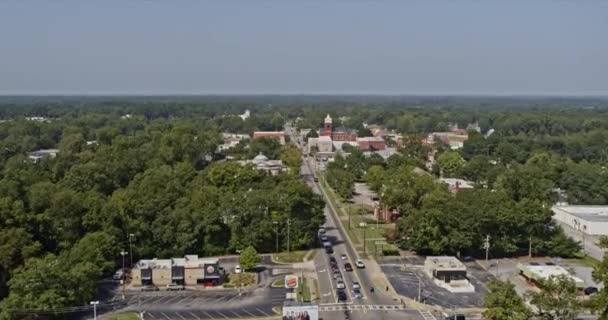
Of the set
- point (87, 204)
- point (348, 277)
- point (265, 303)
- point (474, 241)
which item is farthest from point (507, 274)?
point (87, 204)

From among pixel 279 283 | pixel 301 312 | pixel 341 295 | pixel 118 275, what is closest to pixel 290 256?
pixel 279 283

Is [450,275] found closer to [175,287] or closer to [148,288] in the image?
[175,287]

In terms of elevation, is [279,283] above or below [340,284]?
below

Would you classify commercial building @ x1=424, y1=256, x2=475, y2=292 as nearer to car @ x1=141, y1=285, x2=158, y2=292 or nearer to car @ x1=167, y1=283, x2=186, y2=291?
car @ x1=167, y1=283, x2=186, y2=291

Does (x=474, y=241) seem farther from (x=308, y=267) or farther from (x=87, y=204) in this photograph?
(x=87, y=204)

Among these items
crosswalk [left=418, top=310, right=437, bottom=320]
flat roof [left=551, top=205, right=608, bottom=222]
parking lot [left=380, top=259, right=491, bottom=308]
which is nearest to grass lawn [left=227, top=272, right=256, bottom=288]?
parking lot [left=380, top=259, right=491, bottom=308]

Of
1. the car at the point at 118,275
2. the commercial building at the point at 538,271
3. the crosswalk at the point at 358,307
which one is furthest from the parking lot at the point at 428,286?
the car at the point at 118,275

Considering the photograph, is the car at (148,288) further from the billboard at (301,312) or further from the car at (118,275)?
the billboard at (301,312)
